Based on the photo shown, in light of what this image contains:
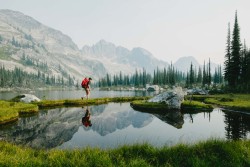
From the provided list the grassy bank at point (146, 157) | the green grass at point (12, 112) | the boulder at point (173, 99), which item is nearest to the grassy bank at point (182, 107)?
the boulder at point (173, 99)

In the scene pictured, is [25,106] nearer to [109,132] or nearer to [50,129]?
[50,129]

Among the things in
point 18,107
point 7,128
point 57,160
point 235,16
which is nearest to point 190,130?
point 57,160

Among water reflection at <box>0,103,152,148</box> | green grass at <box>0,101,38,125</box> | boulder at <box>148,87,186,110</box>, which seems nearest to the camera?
water reflection at <box>0,103,152,148</box>

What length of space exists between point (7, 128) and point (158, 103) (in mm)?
24103

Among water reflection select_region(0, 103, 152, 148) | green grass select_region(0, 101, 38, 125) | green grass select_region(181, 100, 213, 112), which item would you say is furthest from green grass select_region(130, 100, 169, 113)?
green grass select_region(0, 101, 38, 125)

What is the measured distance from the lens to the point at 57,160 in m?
10.6

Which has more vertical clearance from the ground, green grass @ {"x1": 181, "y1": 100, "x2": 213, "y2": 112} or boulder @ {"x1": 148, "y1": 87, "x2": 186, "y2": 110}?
boulder @ {"x1": 148, "y1": 87, "x2": 186, "y2": 110}

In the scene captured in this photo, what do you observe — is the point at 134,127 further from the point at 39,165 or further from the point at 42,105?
the point at 42,105

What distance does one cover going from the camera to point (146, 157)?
1199 cm

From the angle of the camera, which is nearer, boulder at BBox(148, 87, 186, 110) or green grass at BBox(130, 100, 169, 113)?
boulder at BBox(148, 87, 186, 110)

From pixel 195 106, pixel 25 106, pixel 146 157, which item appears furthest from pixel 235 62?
pixel 146 157

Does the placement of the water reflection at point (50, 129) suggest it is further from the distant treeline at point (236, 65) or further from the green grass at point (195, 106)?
the distant treeline at point (236, 65)

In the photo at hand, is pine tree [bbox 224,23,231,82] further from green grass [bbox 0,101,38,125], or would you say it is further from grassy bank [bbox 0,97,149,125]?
green grass [bbox 0,101,38,125]

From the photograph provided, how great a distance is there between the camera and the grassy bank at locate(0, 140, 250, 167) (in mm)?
10562
